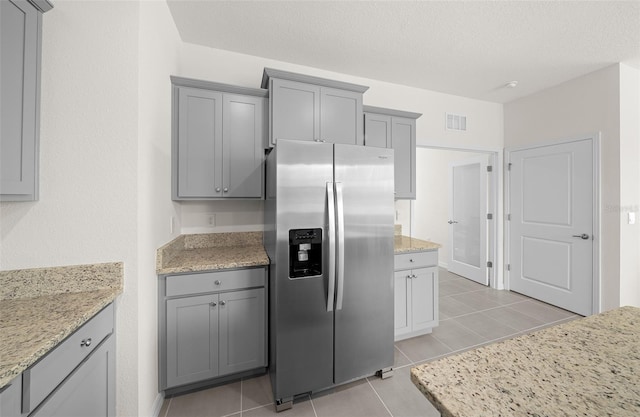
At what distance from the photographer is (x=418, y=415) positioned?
1.70 metres

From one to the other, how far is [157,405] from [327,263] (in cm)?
148

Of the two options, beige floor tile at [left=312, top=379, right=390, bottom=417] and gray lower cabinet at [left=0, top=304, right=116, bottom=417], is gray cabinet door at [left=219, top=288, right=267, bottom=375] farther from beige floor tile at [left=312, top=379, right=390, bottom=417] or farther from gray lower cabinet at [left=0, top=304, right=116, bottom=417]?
gray lower cabinet at [left=0, top=304, right=116, bottom=417]

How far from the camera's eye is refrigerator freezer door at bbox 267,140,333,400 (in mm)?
1708

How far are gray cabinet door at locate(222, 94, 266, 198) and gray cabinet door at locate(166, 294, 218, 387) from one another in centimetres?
91

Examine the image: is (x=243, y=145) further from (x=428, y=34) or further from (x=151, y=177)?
(x=428, y=34)

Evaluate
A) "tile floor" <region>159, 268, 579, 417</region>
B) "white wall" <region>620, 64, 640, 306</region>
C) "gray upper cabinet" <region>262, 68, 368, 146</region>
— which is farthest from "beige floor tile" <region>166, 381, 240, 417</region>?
"white wall" <region>620, 64, 640, 306</region>

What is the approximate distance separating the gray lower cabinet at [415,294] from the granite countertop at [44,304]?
2.19 meters

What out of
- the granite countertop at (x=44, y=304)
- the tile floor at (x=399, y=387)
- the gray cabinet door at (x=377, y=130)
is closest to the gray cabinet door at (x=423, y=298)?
the tile floor at (x=399, y=387)

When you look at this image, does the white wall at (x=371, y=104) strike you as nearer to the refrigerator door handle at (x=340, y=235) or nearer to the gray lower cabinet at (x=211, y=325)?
the gray lower cabinet at (x=211, y=325)

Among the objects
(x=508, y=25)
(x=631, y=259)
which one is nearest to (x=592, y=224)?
(x=631, y=259)

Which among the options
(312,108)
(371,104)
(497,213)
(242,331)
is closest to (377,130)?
(371,104)

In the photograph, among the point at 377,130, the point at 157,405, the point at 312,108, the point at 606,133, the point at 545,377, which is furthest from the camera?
the point at 606,133

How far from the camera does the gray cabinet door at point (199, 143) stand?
2092mm

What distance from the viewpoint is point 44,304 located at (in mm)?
1177
